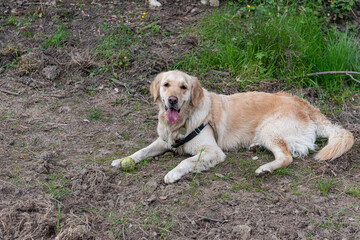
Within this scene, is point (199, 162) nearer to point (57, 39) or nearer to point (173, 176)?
point (173, 176)

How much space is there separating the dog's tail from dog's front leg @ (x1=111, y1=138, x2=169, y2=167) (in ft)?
5.80

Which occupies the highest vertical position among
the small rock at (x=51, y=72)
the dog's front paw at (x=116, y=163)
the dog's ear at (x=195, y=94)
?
the dog's ear at (x=195, y=94)

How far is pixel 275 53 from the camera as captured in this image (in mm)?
6078

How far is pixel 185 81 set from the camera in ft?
13.8

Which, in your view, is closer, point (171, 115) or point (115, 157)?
point (171, 115)

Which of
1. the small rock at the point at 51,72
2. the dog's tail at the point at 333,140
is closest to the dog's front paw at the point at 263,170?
the dog's tail at the point at 333,140

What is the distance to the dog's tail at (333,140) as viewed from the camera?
4172 millimetres

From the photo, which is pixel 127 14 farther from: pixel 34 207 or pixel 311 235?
pixel 311 235

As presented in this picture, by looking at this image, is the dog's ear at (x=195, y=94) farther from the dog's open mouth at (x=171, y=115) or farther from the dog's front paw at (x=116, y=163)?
the dog's front paw at (x=116, y=163)

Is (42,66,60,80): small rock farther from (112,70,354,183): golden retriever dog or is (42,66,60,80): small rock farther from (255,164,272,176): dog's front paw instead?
(255,164,272,176): dog's front paw

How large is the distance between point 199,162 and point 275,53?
2.92m

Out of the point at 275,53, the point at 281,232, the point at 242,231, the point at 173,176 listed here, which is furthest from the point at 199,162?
the point at 275,53

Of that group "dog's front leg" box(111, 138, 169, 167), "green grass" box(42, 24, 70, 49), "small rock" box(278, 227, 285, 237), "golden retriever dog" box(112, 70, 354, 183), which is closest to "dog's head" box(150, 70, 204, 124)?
"golden retriever dog" box(112, 70, 354, 183)

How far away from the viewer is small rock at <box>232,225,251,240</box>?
288 cm
